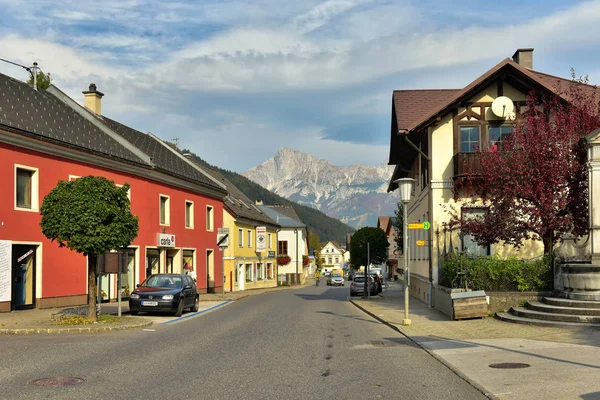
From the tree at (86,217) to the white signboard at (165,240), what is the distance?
50.4 feet

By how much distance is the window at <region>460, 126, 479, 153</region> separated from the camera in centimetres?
2652

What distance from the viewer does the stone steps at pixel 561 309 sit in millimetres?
16641

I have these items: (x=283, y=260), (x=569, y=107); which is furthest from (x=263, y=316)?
(x=283, y=260)

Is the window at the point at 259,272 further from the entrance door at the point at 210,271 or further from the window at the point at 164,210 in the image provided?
the window at the point at 164,210

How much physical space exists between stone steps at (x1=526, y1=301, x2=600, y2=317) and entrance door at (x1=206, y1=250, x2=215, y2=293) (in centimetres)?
2678

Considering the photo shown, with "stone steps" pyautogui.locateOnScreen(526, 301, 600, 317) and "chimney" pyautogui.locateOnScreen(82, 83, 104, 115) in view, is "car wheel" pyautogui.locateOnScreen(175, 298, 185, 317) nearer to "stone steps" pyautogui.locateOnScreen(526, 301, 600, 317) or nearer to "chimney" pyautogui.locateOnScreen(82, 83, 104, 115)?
"stone steps" pyautogui.locateOnScreen(526, 301, 600, 317)

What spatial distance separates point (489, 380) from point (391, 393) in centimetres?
180

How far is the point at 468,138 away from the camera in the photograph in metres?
26.6

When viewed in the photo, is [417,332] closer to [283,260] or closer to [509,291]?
[509,291]

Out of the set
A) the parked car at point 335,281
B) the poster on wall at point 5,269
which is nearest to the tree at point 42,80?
the poster on wall at point 5,269

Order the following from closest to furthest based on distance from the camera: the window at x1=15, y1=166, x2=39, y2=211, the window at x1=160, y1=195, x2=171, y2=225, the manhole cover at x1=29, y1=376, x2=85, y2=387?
the manhole cover at x1=29, y1=376, x2=85, y2=387, the window at x1=15, y1=166, x2=39, y2=211, the window at x1=160, y1=195, x2=171, y2=225

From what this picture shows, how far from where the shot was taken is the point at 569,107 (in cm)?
2386

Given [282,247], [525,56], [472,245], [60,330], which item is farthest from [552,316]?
[282,247]

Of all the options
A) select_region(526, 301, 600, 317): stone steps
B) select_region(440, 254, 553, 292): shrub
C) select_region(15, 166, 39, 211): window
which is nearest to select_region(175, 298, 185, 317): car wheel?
select_region(15, 166, 39, 211): window
